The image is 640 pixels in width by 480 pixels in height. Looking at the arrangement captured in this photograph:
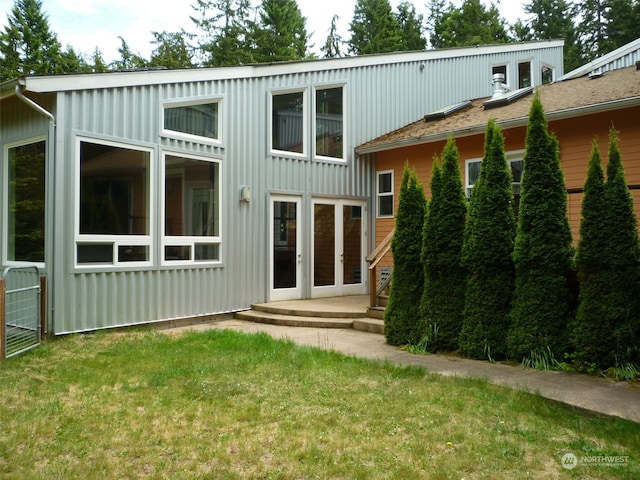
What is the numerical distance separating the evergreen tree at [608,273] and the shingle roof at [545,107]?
3103 mm

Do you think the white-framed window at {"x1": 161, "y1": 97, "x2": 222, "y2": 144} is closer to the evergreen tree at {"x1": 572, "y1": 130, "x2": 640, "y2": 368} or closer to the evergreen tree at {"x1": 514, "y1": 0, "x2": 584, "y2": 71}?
the evergreen tree at {"x1": 572, "y1": 130, "x2": 640, "y2": 368}

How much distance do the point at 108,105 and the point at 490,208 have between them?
17.8 ft

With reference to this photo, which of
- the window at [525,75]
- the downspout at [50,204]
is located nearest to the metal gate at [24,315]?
the downspout at [50,204]

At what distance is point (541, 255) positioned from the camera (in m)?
6.09

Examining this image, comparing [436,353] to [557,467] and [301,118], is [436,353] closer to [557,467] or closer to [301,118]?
[557,467]

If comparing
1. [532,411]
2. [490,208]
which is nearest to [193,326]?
[490,208]

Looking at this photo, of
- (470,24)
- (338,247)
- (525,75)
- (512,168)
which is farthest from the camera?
(470,24)

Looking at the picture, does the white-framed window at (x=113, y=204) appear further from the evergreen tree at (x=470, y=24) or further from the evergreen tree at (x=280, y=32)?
the evergreen tree at (x=470, y=24)

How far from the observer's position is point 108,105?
7.92 metres

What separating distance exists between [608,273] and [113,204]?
21.1ft

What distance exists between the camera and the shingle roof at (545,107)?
893 centimetres

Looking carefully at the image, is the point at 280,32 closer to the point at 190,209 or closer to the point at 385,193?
the point at 385,193

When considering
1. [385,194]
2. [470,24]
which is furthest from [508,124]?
[470,24]

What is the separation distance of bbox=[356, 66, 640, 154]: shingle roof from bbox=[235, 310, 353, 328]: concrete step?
3964 millimetres
